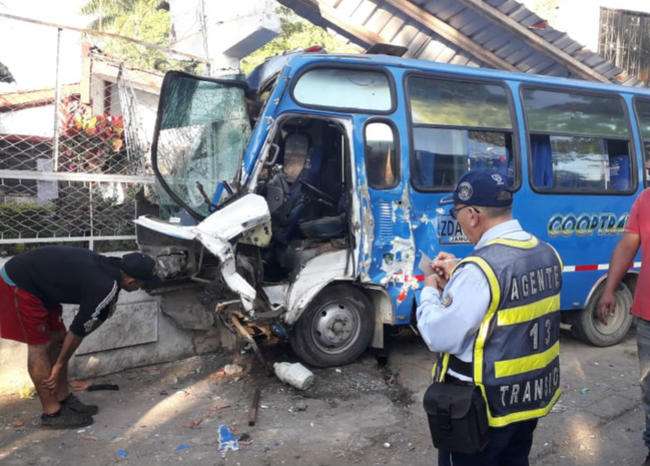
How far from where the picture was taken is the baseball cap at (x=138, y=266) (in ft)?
13.3

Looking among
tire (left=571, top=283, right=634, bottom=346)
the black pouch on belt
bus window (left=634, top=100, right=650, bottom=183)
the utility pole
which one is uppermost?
the utility pole

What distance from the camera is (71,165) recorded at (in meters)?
5.11

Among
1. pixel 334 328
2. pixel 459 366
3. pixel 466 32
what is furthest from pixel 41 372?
pixel 466 32

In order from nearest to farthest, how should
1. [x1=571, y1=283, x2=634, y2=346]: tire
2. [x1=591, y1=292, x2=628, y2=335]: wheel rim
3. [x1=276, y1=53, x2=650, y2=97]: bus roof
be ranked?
[x1=276, y1=53, x2=650, y2=97]: bus roof → [x1=571, y1=283, x2=634, y2=346]: tire → [x1=591, y1=292, x2=628, y2=335]: wheel rim

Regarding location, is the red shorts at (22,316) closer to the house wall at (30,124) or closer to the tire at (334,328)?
the house wall at (30,124)

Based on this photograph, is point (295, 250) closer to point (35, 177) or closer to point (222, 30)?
point (35, 177)

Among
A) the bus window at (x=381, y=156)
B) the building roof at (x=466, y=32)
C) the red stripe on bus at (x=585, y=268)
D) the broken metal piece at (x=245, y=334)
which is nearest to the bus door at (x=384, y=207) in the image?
the bus window at (x=381, y=156)

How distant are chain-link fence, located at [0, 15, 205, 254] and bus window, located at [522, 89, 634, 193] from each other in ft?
12.0

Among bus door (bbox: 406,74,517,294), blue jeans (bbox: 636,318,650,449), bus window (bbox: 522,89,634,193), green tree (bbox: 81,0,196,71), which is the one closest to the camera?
blue jeans (bbox: 636,318,650,449)

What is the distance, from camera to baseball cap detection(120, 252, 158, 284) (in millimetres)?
4047

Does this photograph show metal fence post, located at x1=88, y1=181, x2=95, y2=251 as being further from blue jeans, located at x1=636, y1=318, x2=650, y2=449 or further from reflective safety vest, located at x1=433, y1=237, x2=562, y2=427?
blue jeans, located at x1=636, y1=318, x2=650, y2=449

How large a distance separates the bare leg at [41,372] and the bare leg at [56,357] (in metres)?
0.09

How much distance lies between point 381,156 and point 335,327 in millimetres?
1461

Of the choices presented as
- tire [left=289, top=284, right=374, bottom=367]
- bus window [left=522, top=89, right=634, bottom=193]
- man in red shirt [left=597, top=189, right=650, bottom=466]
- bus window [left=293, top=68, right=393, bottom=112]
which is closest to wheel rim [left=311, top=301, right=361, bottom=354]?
tire [left=289, top=284, right=374, bottom=367]
